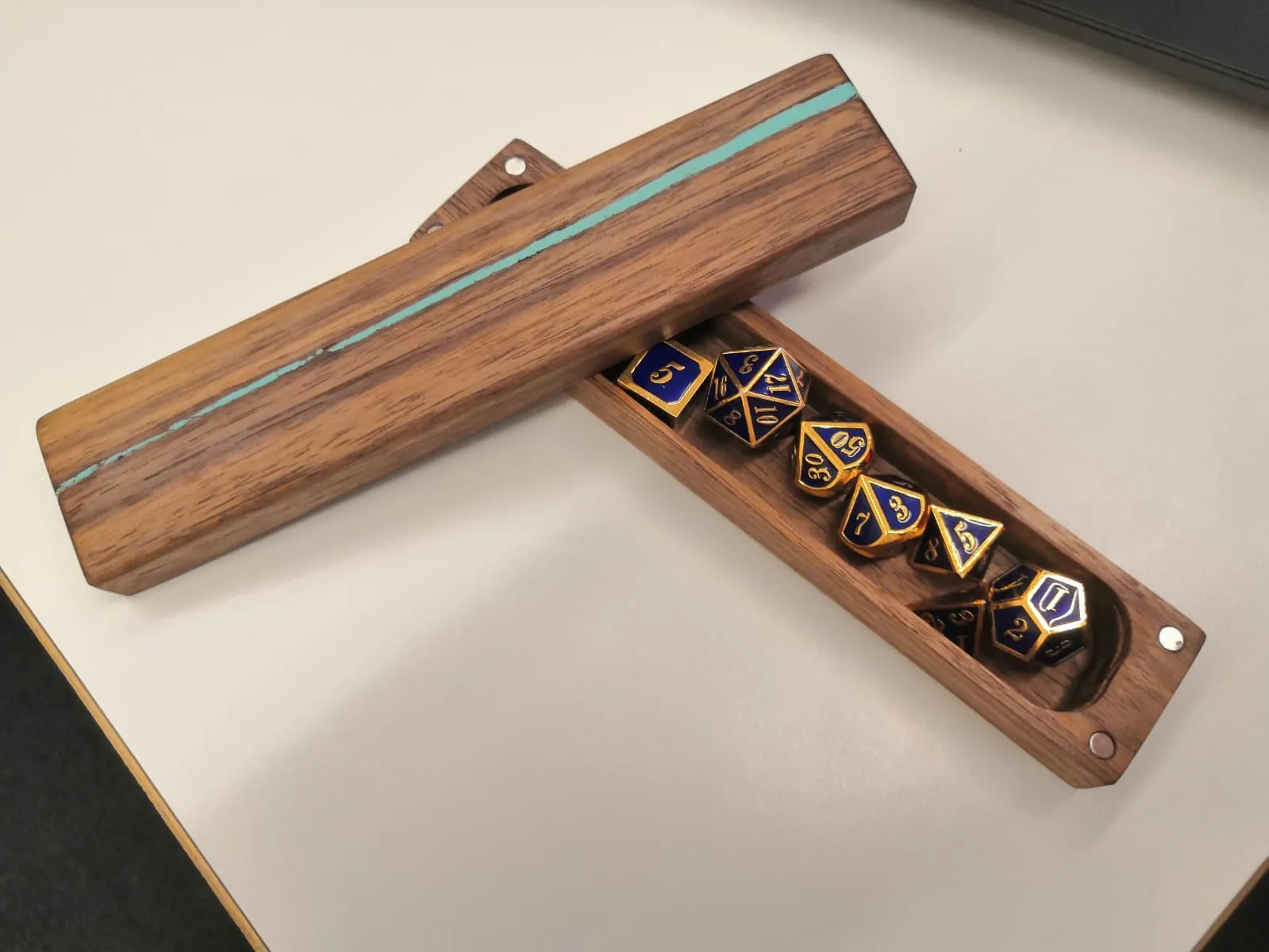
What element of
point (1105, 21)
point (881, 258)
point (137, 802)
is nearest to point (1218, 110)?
point (1105, 21)

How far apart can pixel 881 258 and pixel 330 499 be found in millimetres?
492

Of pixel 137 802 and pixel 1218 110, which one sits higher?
pixel 1218 110

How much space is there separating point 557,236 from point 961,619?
389mm

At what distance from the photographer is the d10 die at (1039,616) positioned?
1.78ft

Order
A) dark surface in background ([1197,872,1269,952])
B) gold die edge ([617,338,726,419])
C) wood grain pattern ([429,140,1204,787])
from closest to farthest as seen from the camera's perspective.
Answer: wood grain pattern ([429,140,1204,787]) → gold die edge ([617,338,726,419]) → dark surface in background ([1197,872,1269,952])

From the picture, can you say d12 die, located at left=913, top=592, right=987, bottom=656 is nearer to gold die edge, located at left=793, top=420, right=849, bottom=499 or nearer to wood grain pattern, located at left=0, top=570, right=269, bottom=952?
gold die edge, located at left=793, top=420, right=849, bottom=499

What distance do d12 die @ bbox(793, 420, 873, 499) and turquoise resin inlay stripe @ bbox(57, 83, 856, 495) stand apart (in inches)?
8.2

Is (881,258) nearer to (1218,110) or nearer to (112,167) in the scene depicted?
(1218,110)

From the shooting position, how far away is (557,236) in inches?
24.6

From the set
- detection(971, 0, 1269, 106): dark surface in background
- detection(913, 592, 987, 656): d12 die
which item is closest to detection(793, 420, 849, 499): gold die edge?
detection(913, 592, 987, 656): d12 die

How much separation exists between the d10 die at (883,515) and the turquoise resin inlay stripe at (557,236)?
10.2 inches

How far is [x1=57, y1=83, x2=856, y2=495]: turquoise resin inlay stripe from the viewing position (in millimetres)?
618

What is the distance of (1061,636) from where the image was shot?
21.5 inches

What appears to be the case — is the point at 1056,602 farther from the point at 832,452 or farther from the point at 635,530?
the point at 635,530
